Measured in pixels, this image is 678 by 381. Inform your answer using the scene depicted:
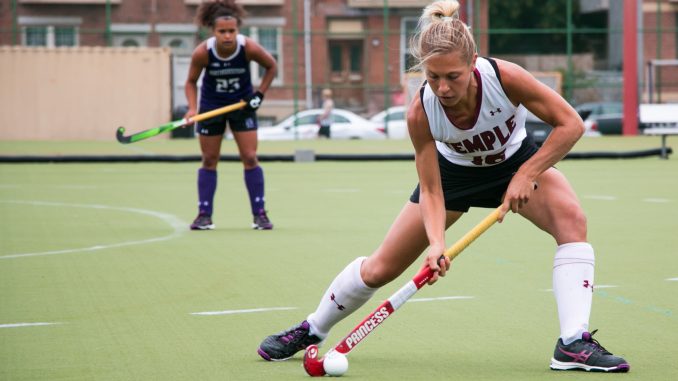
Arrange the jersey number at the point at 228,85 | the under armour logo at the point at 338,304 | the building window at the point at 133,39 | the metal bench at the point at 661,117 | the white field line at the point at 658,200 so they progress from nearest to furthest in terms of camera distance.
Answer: the under armour logo at the point at 338,304 → the jersey number at the point at 228,85 → the white field line at the point at 658,200 → the metal bench at the point at 661,117 → the building window at the point at 133,39

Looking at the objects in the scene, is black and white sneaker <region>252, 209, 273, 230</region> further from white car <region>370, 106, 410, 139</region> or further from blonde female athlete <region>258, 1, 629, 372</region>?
white car <region>370, 106, 410, 139</region>

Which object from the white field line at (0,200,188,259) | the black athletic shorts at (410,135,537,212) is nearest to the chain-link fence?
the white field line at (0,200,188,259)

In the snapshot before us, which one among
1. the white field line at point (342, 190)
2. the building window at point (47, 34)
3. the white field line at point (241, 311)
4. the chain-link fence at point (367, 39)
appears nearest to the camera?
the white field line at point (241, 311)

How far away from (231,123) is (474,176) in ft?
18.9

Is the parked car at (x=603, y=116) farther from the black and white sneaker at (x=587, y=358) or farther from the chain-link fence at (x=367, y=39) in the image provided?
the black and white sneaker at (x=587, y=358)

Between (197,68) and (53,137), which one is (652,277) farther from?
(53,137)

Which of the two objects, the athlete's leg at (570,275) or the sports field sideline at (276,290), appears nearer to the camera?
the athlete's leg at (570,275)

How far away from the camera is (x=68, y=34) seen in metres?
33.0

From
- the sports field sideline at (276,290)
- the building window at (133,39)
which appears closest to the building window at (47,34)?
the building window at (133,39)

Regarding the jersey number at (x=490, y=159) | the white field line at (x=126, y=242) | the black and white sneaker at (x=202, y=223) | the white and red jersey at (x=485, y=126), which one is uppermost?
the white and red jersey at (x=485, y=126)

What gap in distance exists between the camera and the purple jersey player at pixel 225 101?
10.6 meters

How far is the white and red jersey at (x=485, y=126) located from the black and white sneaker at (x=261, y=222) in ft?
18.2

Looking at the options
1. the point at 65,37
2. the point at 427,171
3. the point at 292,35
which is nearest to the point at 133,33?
the point at 65,37

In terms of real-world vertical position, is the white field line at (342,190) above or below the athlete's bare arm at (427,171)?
below
